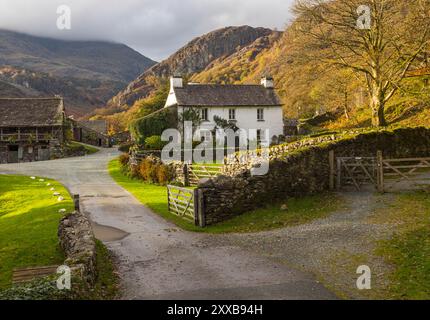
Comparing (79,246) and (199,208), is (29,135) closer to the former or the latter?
(199,208)

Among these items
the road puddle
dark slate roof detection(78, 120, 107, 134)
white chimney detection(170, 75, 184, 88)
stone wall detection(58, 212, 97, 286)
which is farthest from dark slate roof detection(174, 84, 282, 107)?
dark slate roof detection(78, 120, 107, 134)

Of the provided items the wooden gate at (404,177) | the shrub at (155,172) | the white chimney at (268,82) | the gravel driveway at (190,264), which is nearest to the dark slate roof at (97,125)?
the white chimney at (268,82)

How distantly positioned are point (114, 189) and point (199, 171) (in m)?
6.36

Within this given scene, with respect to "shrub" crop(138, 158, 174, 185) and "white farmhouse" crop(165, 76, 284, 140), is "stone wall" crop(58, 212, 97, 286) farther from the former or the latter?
"white farmhouse" crop(165, 76, 284, 140)

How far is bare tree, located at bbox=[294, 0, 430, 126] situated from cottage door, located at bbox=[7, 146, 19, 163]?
152 feet

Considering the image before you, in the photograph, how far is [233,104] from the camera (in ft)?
179

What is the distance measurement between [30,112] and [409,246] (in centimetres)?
6023

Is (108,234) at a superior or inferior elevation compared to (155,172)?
inferior

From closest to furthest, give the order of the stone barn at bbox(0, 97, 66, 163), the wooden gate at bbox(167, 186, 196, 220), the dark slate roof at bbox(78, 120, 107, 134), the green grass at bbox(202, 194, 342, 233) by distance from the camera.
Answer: the green grass at bbox(202, 194, 342, 233) < the wooden gate at bbox(167, 186, 196, 220) < the stone barn at bbox(0, 97, 66, 163) < the dark slate roof at bbox(78, 120, 107, 134)

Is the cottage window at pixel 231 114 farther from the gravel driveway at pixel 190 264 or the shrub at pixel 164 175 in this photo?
the gravel driveway at pixel 190 264

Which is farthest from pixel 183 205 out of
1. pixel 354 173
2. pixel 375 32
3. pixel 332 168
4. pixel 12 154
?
pixel 12 154

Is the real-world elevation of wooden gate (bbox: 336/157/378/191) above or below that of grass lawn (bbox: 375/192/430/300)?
A: above

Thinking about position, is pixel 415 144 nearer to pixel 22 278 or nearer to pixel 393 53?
pixel 393 53

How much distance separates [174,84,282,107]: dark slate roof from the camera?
53781 mm
